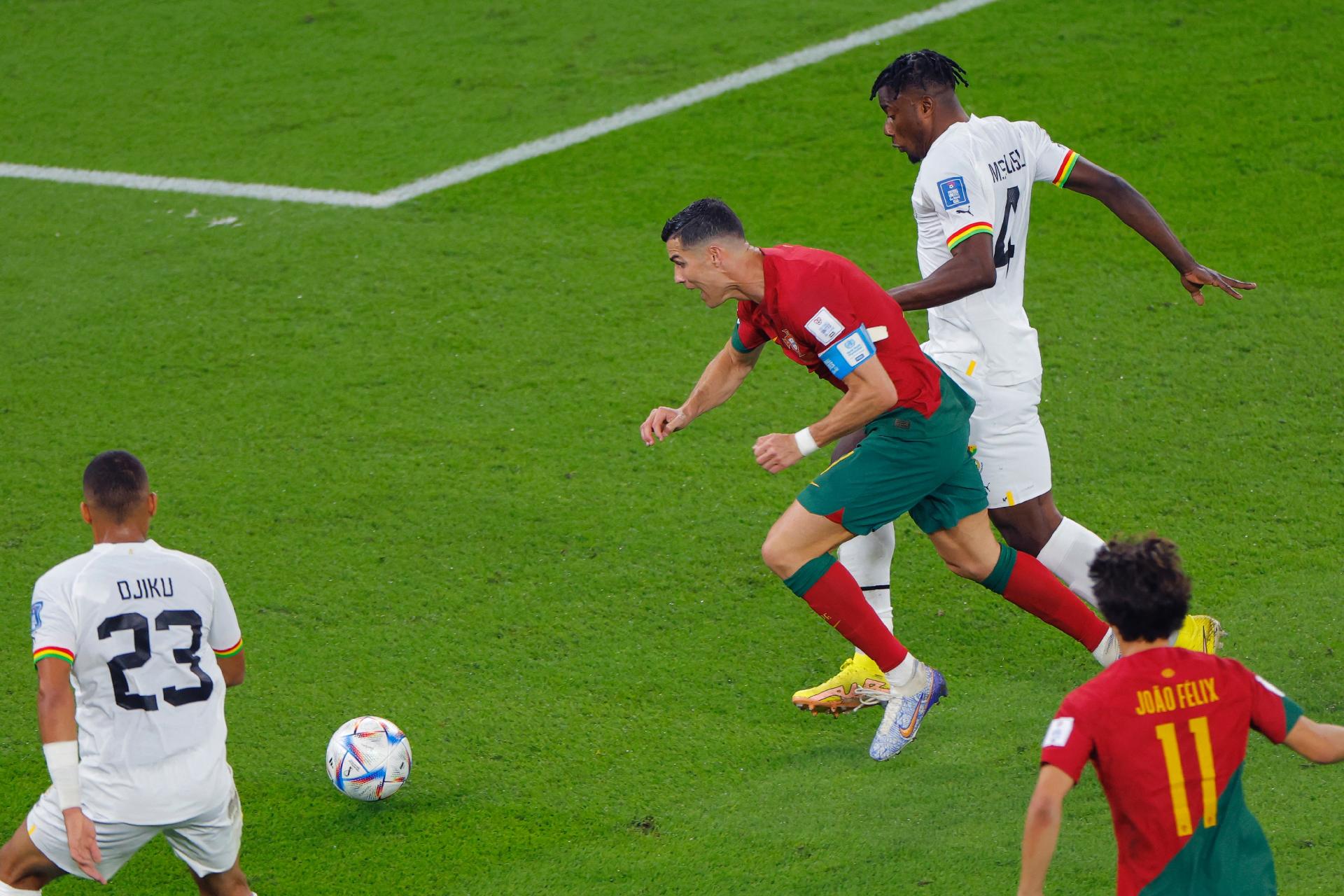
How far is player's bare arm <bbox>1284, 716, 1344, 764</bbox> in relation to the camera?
3021 millimetres

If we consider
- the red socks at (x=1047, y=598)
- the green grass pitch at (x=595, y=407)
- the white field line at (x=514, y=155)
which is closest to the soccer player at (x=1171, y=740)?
the green grass pitch at (x=595, y=407)

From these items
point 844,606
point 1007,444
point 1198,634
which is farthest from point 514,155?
point 1198,634

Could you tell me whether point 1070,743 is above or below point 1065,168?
below

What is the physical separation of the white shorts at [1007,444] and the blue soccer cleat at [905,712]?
700mm

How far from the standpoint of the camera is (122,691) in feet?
12.0

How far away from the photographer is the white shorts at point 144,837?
3.69 m

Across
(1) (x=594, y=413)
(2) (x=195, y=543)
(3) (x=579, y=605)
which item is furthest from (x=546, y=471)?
(2) (x=195, y=543)

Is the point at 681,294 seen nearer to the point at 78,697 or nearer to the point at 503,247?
the point at 503,247

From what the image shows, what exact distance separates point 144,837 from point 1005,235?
340 cm

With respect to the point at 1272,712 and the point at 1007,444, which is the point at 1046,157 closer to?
the point at 1007,444

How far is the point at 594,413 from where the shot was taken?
7293 millimetres

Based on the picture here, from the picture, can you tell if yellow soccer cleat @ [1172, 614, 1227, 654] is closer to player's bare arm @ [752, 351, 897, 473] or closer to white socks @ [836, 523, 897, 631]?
white socks @ [836, 523, 897, 631]

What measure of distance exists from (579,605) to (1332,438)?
11.8ft

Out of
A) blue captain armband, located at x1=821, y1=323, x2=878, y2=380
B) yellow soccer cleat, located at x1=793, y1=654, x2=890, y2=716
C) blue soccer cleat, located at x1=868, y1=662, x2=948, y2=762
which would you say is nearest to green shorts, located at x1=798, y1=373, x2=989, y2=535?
blue captain armband, located at x1=821, y1=323, x2=878, y2=380
